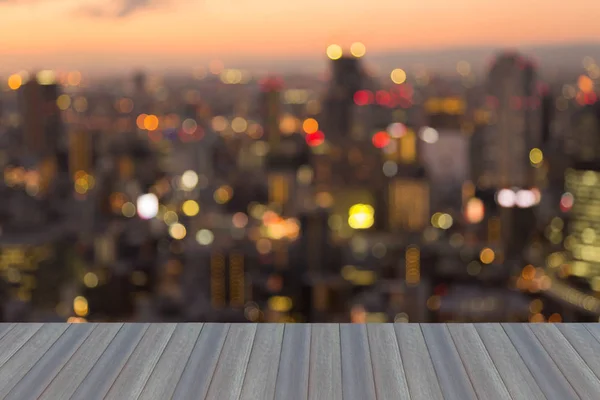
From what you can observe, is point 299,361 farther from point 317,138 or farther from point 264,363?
point 317,138

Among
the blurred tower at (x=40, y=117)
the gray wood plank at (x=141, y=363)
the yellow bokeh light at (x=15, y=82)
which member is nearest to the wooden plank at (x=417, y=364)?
the gray wood plank at (x=141, y=363)

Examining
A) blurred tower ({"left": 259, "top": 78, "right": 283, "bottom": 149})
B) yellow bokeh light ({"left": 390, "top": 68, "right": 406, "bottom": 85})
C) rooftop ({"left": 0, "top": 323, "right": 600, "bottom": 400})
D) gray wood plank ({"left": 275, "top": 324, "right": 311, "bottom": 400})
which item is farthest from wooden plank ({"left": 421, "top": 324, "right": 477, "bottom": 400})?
blurred tower ({"left": 259, "top": 78, "right": 283, "bottom": 149})

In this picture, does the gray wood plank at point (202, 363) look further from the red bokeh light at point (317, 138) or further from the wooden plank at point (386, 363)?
the red bokeh light at point (317, 138)

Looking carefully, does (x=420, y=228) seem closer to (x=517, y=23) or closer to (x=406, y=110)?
(x=406, y=110)

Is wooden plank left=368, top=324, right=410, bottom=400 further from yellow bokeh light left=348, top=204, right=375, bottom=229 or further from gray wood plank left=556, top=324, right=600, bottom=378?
yellow bokeh light left=348, top=204, right=375, bottom=229

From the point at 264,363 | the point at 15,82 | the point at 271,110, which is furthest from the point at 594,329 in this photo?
the point at 271,110

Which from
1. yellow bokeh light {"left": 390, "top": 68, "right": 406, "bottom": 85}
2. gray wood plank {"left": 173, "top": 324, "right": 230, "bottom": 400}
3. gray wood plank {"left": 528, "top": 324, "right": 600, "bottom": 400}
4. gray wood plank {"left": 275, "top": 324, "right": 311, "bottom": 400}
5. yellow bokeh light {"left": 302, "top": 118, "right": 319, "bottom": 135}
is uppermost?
yellow bokeh light {"left": 390, "top": 68, "right": 406, "bottom": 85}
